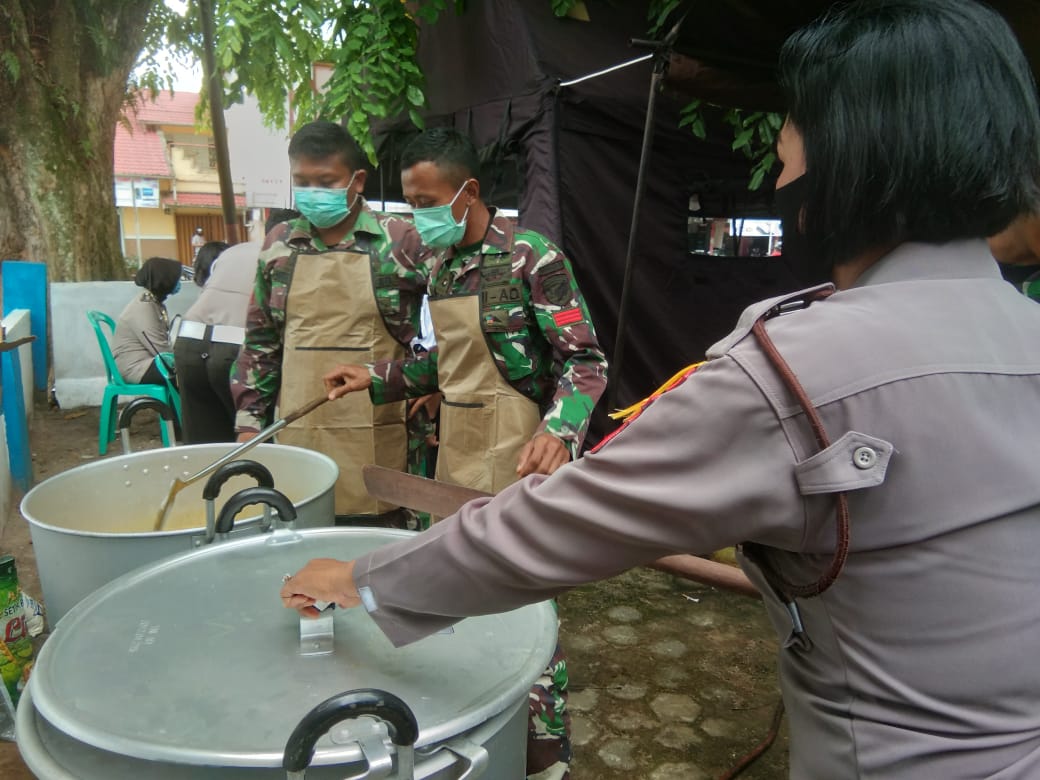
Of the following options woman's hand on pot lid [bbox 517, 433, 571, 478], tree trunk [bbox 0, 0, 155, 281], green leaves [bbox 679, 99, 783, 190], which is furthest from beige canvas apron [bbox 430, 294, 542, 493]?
tree trunk [bbox 0, 0, 155, 281]

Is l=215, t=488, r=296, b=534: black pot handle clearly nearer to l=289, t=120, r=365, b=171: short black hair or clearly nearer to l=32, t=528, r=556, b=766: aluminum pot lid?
l=32, t=528, r=556, b=766: aluminum pot lid

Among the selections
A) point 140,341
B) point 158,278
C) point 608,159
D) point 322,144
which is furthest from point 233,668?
point 158,278

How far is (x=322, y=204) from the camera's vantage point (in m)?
2.50

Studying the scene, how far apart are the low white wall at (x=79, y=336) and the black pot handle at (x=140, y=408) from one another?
109 inches

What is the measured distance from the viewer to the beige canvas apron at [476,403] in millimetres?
2252

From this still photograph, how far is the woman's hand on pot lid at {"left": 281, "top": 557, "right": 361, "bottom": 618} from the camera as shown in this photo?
968 mm

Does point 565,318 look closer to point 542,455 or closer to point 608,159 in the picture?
point 542,455

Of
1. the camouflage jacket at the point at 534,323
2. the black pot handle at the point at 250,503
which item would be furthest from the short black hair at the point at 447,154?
the black pot handle at the point at 250,503

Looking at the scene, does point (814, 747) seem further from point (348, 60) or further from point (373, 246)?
point (348, 60)

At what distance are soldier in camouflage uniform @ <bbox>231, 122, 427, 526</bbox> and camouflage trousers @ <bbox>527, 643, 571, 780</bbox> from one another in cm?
92

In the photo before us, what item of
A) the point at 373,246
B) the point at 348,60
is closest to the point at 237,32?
the point at 348,60

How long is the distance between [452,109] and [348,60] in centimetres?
66

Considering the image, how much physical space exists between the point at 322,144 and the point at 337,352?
0.75 metres

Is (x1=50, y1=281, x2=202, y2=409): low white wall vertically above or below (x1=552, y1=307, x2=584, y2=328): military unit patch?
below
